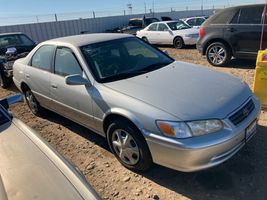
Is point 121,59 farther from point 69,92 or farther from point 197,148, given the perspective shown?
point 197,148

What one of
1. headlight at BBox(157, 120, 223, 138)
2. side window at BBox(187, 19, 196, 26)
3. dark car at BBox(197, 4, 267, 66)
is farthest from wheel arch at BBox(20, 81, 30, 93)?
side window at BBox(187, 19, 196, 26)

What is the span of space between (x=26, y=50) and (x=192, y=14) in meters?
29.3

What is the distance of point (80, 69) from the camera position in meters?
3.67

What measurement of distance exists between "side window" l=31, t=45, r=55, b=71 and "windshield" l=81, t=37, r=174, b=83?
0.88 m

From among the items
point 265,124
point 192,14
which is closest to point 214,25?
point 265,124

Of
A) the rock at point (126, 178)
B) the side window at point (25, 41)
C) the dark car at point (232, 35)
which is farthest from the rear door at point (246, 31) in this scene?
the side window at point (25, 41)

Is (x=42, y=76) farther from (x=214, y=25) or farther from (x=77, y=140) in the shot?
(x=214, y=25)

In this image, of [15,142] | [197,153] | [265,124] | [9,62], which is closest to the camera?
[15,142]

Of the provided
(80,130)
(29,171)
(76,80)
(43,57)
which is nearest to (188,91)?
(76,80)

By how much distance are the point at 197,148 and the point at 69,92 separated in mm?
2058

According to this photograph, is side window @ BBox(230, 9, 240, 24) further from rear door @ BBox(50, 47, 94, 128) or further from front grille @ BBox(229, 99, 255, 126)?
rear door @ BBox(50, 47, 94, 128)

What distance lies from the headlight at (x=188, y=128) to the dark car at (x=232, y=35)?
17.4 ft

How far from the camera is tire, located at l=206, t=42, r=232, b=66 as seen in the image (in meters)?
7.75

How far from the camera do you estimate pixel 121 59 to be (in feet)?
12.8
